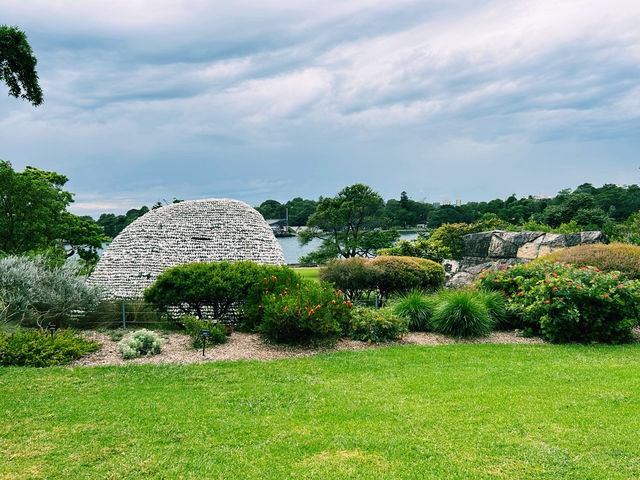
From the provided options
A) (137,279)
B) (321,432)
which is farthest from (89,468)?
(137,279)

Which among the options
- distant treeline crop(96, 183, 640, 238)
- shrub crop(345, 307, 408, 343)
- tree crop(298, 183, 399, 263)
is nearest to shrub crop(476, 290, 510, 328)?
shrub crop(345, 307, 408, 343)

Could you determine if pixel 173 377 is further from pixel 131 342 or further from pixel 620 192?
pixel 620 192

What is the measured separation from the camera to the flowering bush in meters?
9.09

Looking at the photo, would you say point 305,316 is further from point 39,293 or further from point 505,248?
point 505,248

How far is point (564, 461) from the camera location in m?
4.07

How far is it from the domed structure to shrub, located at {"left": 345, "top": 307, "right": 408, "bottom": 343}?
157 inches

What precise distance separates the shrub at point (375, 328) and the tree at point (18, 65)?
29.8 ft

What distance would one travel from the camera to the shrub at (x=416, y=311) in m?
10.3

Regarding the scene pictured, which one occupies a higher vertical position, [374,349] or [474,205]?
[474,205]

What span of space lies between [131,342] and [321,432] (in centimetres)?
492

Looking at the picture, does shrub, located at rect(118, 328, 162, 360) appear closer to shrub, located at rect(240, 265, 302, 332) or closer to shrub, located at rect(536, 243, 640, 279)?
shrub, located at rect(240, 265, 302, 332)

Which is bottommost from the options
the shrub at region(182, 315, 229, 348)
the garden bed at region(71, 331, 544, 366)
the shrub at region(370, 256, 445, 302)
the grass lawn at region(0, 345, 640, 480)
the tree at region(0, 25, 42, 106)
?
the garden bed at region(71, 331, 544, 366)

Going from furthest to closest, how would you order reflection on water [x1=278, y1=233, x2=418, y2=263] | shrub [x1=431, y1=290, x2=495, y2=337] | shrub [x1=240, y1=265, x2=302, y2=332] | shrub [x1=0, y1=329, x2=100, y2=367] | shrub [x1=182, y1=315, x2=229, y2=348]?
reflection on water [x1=278, y1=233, x2=418, y2=263] < shrub [x1=431, y1=290, x2=495, y2=337] < shrub [x1=240, y1=265, x2=302, y2=332] < shrub [x1=182, y1=315, x2=229, y2=348] < shrub [x1=0, y1=329, x2=100, y2=367]

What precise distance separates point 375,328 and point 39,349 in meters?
6.36
